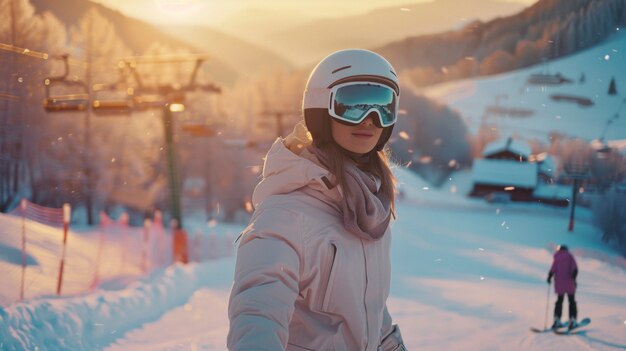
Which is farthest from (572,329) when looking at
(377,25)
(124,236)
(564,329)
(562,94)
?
(124,236)

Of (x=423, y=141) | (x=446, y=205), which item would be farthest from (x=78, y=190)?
(x=446, y=205)

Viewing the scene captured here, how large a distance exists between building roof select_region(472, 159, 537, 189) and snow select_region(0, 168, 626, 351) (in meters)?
0.26

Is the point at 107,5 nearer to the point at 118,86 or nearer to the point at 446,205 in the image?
the point at 118,86

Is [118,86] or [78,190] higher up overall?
[118,86]

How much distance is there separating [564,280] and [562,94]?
155cm

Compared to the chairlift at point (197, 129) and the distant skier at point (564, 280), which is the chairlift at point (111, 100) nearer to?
the chairlift at point (197, 129)

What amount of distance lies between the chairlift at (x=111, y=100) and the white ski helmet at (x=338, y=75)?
371cm

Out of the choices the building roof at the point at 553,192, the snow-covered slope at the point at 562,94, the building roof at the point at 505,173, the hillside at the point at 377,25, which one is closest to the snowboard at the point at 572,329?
the building roof at the point at 553,192

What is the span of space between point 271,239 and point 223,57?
4858 millimetres

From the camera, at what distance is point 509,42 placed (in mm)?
5785

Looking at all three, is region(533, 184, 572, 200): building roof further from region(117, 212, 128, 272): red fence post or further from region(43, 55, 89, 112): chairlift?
region(43, 55, 89, 112): chairlift

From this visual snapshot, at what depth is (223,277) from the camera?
7285 mm

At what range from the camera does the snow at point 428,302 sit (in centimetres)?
341

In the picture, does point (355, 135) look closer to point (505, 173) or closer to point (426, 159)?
point (505, 173)
